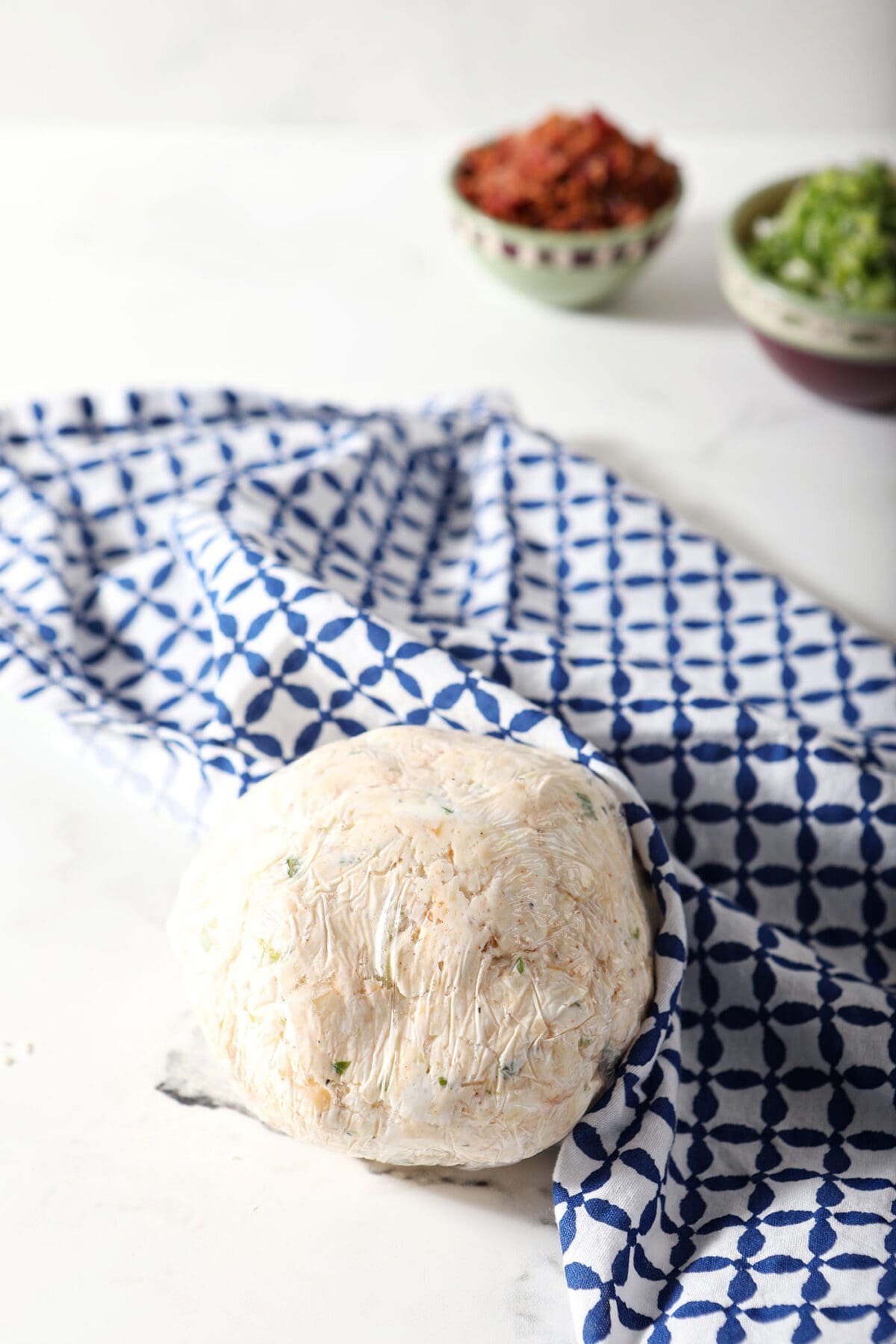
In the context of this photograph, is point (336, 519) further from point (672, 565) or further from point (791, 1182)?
point (791, 1182)

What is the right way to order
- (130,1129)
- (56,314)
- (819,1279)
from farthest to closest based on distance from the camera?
(56,314)
(130,1129)
(819,1279)

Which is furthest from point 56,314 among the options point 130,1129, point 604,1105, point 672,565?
point 604,1105

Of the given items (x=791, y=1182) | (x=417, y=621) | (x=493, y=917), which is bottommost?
(x=791, y=1182)

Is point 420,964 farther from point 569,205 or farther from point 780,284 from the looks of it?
point 569,205

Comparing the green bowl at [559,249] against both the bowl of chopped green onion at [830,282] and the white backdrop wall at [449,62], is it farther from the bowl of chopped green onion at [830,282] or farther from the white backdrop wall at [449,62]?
the white backdrop wall at [449,62]

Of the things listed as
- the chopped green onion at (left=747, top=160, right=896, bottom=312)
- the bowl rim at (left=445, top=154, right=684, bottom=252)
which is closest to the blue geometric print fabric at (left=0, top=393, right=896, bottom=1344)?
the bowl rim at (left=445, top=154, right=684, bottom=252)
